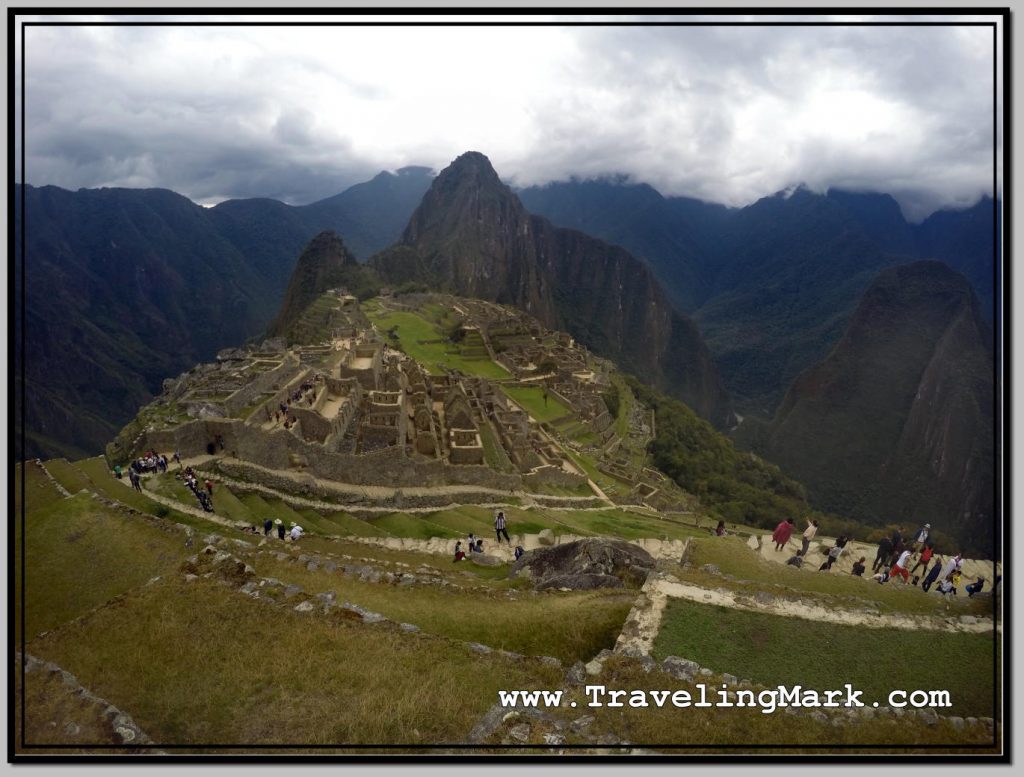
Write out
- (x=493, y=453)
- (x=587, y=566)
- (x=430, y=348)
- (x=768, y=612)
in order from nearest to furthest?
(x=768, y=612) < (x=587, y=566) < (x=493, y=453) < (x=430, y=348)

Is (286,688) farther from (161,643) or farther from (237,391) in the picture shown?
(237,391)

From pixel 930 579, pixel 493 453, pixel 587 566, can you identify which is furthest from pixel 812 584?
pixel 493 453

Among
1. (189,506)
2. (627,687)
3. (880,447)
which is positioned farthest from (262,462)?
(880,447)

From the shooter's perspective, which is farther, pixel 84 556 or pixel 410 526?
pixel 410 526

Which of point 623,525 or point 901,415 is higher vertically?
point 901,415

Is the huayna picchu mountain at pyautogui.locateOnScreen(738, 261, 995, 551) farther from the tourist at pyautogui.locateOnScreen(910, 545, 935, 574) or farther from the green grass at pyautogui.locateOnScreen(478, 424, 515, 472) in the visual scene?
the green grass at pyautogui.locateOnScreen(478, 424, 515, 472)

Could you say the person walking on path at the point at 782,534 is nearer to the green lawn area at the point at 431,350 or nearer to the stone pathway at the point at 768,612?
the stone pathway at the point at 768,612

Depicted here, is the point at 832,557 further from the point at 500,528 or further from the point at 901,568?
the point at 500,528
